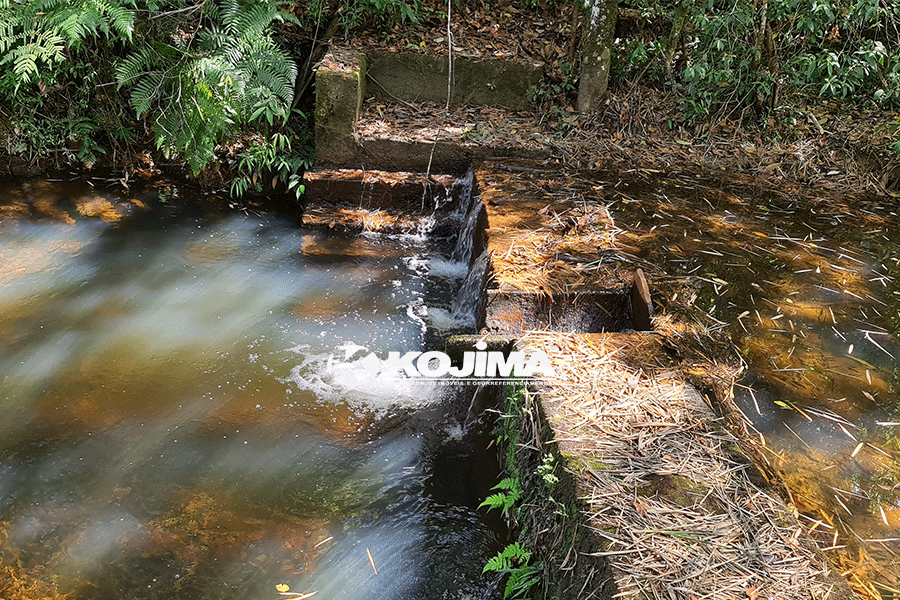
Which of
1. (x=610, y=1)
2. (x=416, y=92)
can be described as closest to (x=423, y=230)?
(x=416, y=92)

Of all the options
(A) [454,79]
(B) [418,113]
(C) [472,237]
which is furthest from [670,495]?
(A) [454,79]

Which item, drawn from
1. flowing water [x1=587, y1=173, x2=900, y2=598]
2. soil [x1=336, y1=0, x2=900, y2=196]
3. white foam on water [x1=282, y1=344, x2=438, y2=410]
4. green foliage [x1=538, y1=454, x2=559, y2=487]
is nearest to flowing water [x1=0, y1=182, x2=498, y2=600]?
white foam on water [x1=282, y1=344, x2=438, y2=410]

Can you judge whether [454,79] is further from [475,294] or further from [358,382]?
[358,382]

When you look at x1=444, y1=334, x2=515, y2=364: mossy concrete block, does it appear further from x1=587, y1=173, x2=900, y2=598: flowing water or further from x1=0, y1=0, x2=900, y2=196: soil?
x1=0, y1=0, x2=900, y2=196: soil

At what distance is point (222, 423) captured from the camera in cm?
333

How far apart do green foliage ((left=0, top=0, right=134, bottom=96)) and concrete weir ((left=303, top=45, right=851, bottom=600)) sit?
3138 millimetres

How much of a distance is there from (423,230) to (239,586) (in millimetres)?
3391

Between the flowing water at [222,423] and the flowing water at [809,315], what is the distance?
1.39 meters

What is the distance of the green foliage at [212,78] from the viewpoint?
479 cm

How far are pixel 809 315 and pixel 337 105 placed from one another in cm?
384

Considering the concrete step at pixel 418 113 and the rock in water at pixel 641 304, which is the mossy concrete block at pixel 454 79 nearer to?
the concrete step at pixel 418 113

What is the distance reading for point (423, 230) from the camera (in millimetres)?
5336

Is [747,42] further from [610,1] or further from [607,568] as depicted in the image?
[607,568]

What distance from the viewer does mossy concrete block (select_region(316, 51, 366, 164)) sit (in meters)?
5.05
